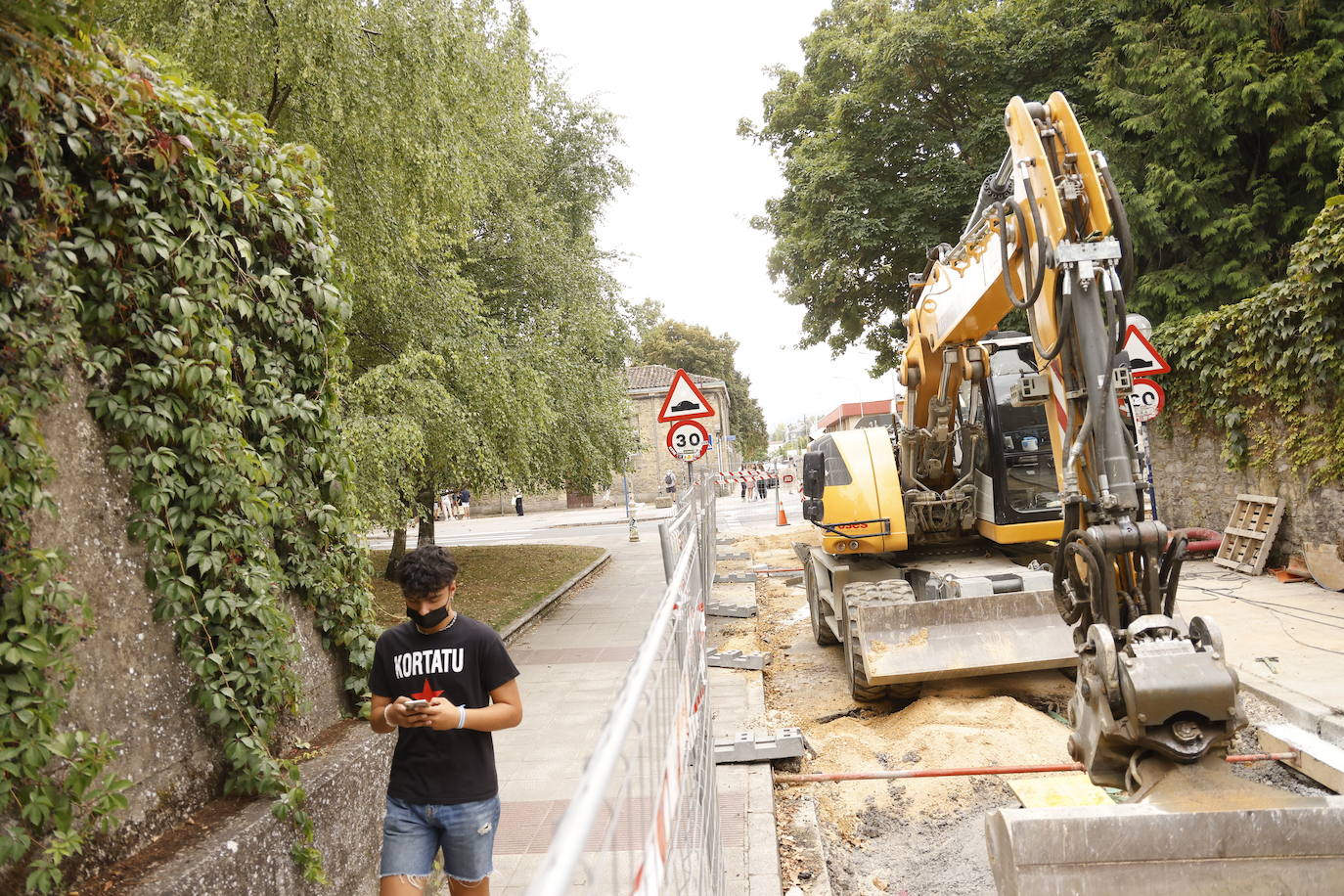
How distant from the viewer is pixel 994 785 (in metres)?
5.11

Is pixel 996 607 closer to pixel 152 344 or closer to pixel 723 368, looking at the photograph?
pixel 152 344

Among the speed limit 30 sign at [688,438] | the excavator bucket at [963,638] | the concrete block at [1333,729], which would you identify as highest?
the speed limit 30 sign at [688,438]

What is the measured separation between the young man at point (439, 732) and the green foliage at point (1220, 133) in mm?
14811

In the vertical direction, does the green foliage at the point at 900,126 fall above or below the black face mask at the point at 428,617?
above

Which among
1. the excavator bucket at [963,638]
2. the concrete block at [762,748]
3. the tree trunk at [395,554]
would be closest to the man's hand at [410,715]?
the concrete block at [762,748]

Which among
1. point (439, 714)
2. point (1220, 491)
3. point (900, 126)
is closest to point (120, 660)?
point (439, 714)

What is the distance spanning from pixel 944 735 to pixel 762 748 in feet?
4.24

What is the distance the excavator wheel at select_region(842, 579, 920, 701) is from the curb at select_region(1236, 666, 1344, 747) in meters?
2.28

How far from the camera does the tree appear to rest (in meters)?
58.3

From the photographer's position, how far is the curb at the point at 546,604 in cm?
989

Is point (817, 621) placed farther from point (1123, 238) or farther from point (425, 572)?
point (425, 572)

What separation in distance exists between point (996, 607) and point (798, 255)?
15076 millimetres

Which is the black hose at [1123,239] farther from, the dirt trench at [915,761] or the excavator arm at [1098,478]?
the dirt trench at [915,761]

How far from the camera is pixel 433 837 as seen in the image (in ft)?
9.96
